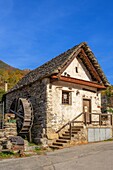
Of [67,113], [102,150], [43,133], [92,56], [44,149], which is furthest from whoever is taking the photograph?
[92,56]

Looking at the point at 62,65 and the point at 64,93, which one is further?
the point at 64,93

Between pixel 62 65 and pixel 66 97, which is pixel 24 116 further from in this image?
pixel 62 65

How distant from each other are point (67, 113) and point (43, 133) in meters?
2.39

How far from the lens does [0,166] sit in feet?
30.9

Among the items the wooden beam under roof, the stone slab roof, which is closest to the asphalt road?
the wooden beam under roof

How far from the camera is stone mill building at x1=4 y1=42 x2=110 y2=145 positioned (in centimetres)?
1571

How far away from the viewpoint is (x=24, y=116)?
53.4 feet

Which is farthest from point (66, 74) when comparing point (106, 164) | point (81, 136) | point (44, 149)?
point (106, 164)

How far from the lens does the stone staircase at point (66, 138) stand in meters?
14.3

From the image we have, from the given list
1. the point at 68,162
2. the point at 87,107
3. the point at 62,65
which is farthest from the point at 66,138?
the point at 68,162

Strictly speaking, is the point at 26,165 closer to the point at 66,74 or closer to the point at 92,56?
the point at 66,74

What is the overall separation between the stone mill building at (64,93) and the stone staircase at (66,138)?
0.97 feet

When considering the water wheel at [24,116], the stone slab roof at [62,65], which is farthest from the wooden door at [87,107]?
the water wheel at [24,116]

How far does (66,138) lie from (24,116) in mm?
3224
